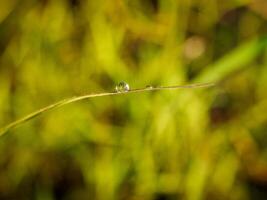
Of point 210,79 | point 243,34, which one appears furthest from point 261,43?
point 243,34

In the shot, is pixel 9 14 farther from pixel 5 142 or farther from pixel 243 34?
pixel 243 34

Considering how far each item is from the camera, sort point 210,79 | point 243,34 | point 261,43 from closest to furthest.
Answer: point 261,43, point 210,79, point 243,34

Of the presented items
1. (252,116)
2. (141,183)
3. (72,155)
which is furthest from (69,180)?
(252,116)

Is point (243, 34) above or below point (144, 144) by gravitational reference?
above

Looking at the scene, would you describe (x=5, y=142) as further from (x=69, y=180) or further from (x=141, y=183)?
(x=141, y=183)

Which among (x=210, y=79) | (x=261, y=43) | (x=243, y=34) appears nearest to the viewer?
(x=261, y=43)

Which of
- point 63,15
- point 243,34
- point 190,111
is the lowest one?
point 190,111

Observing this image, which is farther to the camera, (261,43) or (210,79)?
(210,79)
